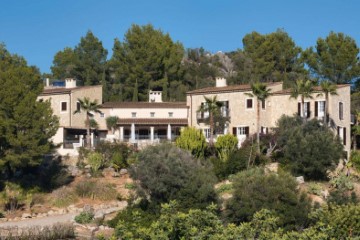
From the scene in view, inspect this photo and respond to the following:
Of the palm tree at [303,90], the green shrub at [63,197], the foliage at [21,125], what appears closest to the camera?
the green shrub at [63,197]

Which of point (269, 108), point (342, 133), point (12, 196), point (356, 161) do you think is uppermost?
point (269, 108)

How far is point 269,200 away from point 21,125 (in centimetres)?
2029

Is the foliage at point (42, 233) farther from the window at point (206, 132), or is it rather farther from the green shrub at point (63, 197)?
the window at point (206, 132)

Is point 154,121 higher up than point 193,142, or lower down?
higher up

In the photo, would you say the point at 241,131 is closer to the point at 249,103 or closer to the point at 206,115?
the point at 249,103

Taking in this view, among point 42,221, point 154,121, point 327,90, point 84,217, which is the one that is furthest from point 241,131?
point 42,221

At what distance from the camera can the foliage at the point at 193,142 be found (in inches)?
2034

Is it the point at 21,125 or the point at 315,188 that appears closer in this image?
the point at 315,188

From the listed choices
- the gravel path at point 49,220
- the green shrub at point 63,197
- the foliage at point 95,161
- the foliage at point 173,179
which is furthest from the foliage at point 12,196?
the foliage at point 173,179

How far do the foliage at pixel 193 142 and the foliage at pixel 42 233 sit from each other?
16.9 meters

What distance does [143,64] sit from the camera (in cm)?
7475

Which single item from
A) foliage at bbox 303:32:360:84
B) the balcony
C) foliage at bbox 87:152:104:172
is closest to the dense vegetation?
foliage at bbox 303:32:360:84

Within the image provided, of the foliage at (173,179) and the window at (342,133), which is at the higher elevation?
the window at (342,133)

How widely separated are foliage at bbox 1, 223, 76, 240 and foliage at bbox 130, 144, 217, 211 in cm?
600
